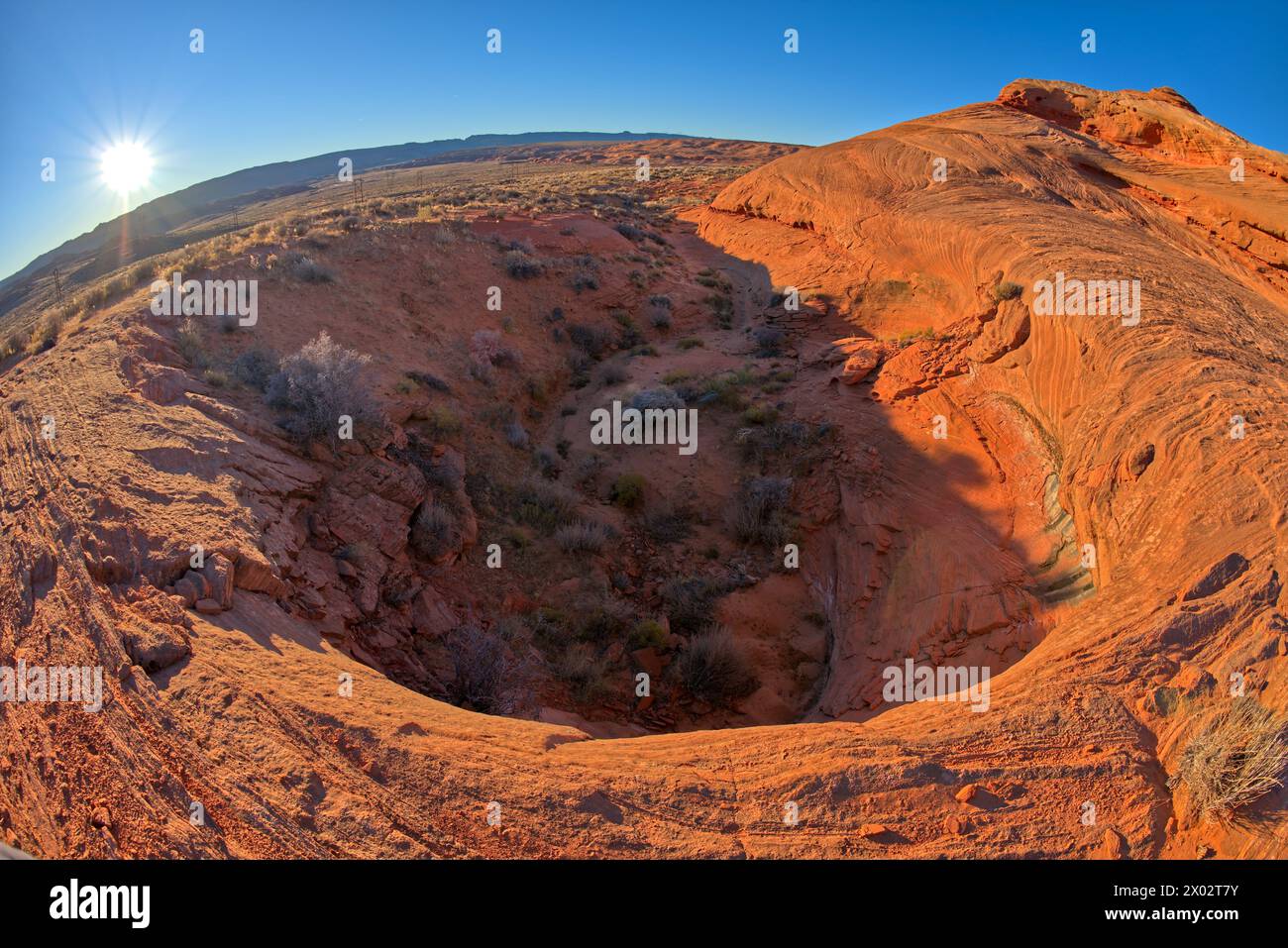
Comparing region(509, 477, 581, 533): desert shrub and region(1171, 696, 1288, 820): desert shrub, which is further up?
region(509, 477, 581, 533): desert shrub

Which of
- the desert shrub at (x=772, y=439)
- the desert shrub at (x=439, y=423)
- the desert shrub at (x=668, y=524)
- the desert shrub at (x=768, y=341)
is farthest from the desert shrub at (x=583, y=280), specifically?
the desert shrub at (x=668, y=524)

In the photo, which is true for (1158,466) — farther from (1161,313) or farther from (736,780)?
(736,780)

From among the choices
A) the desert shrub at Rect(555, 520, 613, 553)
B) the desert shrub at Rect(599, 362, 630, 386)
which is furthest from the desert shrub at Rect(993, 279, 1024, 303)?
the desert shrub at Rect(555, 520, 613, 553)

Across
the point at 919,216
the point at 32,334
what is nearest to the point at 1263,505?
the point at 919,216

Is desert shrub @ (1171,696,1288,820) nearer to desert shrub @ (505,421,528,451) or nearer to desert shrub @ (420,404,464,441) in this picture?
desert shrub @ (420,404,464,441)

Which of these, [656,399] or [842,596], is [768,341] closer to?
[656,399]

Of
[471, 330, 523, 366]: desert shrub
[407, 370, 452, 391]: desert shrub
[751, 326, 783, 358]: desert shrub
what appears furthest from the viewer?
[751, 326, 783, 358]: desert shrub
